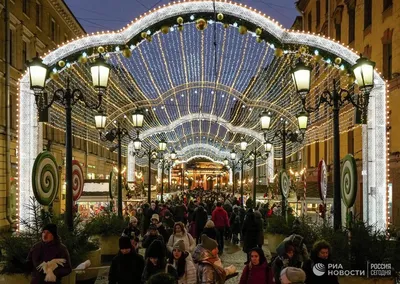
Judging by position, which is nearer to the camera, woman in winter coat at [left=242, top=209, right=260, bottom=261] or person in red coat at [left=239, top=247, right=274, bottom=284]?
person in red coat at [left=239, top=247, right=274, bottom=284]

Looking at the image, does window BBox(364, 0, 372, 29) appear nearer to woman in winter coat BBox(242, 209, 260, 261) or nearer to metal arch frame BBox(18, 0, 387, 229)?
metal arch frame BBox(18, 0, 387, 229)

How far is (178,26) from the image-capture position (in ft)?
50.7

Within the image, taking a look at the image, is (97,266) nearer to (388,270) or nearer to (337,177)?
(337,177)

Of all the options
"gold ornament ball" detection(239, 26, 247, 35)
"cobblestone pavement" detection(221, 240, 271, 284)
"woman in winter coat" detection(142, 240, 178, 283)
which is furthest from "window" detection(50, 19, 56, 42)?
"woman in winter coat" detection(142, 240, 178, 283)

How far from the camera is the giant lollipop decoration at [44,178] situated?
10.7m

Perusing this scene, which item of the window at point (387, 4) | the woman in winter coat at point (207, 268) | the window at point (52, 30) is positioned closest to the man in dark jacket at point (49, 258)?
the woman in winter coat at point (207, 268)

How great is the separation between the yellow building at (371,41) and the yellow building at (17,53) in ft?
45.9

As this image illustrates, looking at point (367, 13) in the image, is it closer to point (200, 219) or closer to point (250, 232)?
point (200, 219)

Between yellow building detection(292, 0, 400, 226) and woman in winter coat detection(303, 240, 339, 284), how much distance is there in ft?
30.2

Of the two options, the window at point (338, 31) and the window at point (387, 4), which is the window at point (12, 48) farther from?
the window at point (338, 31)

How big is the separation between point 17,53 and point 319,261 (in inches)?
1039

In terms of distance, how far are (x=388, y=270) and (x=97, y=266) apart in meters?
6.32

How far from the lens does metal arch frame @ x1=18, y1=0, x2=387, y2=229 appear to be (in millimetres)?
14797

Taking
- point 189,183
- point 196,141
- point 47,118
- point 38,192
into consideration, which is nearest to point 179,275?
point 38,192
